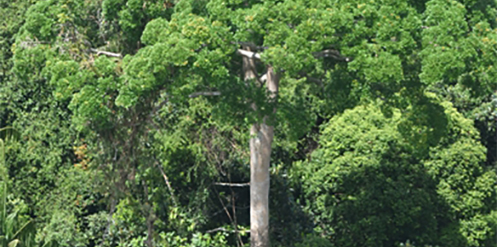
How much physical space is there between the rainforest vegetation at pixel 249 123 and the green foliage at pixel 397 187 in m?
0.03

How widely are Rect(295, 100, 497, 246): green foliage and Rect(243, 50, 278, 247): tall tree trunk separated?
225cm

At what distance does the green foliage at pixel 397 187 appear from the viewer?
1947cm

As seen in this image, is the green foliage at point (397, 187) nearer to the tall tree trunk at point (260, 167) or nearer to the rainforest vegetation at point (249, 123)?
the rainforest vegetation at point (249, 123)

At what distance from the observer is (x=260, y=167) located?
1750 centimetres

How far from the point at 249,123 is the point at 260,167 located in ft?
7.18

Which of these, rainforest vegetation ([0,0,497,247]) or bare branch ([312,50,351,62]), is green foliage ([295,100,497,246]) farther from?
bare branch ([312,50,351,62])

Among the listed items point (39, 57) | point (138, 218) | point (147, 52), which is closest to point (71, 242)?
point (138, 218)

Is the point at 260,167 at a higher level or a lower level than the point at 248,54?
lower

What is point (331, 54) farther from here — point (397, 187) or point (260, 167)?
point (397, 187)

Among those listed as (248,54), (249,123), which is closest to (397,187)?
(248,54)

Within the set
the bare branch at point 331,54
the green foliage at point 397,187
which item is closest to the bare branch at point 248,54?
the bare branch at point 331,54

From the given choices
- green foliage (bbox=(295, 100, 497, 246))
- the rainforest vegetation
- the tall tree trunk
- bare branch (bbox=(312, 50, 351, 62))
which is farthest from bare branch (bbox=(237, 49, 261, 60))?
green foliage (bbox=(295, 100, 497, 246))

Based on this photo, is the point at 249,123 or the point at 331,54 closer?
the point at 249,123

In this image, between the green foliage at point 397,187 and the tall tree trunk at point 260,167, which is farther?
the green foliage at point 397,187
